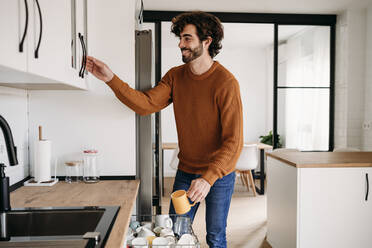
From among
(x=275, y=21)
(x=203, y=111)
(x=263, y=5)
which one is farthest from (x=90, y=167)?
(x=275, y=21)

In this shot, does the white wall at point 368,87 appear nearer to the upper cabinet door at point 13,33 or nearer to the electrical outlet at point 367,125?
the electrical outlet at point 367,125

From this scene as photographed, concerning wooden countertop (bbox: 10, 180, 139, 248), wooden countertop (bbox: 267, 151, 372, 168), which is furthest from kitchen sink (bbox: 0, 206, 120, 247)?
wooden countertop (bbox: 267, 151, 372, 168)

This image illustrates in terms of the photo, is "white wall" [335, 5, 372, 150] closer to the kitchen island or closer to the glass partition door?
the glass partition door

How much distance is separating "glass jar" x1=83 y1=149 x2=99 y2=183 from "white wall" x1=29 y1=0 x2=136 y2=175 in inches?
3.1

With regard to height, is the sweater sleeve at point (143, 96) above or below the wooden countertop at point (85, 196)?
above

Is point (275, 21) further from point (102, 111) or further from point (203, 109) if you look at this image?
point (102, 111)

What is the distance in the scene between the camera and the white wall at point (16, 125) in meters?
1.41

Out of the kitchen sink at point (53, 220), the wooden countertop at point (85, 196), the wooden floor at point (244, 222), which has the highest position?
the wooden countertop at point (85, 196)

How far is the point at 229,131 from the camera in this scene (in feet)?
5.33

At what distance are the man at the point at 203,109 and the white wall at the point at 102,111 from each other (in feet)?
0.57

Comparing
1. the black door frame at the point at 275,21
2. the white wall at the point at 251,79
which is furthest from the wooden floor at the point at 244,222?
the white wall at the point at 251,79

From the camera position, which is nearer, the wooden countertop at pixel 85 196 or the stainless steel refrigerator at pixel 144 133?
the wooden countertop at pixel 85 196

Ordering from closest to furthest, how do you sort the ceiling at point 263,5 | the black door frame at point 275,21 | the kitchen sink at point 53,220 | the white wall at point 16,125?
1. the kitchen sink at point 53,220
2. the white wall at point 16,125
3. the ceiling at point 263,5
4. the black door frame at point 275,21

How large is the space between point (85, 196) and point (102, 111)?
52 centimetres
